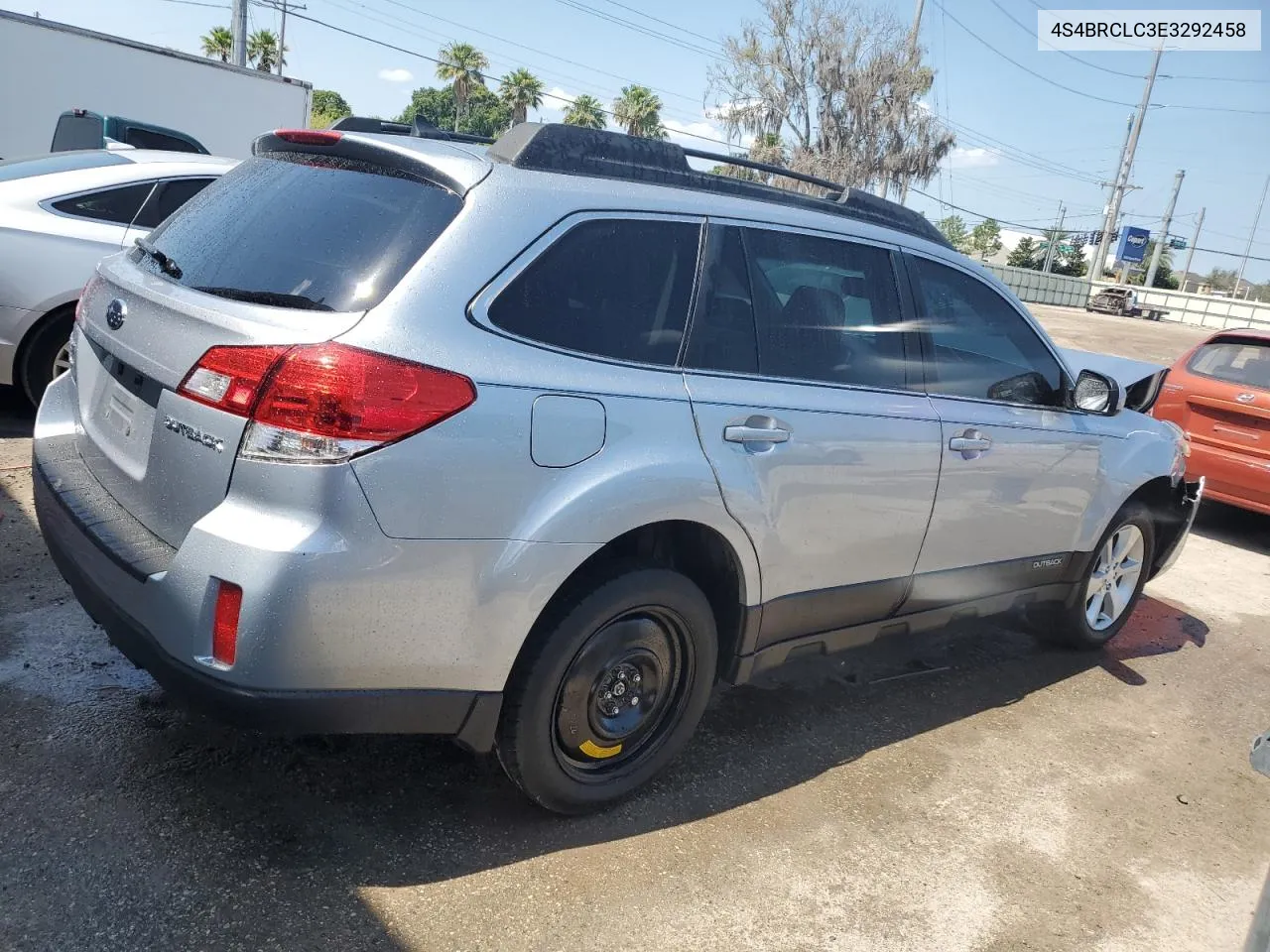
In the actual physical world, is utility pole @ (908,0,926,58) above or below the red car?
above

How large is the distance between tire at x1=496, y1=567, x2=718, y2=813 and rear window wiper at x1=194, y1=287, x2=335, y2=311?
0.98 meters

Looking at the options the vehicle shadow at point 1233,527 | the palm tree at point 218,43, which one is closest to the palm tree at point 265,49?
the palm tree at point 218,43

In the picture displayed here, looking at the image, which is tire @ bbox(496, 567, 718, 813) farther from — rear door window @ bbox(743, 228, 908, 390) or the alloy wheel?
the alloy wheel

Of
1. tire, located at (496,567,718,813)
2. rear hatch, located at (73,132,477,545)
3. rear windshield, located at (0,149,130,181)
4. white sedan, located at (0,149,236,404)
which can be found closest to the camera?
rear hatch, located at (73,132,477,545)

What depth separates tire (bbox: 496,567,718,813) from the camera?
105 inches

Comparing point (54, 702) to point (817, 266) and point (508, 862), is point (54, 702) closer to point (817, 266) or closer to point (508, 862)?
point (508, 862)

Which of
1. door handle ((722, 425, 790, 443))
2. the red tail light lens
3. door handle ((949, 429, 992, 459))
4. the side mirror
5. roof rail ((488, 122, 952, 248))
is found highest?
roof rail ((488, 122, 952, 248))

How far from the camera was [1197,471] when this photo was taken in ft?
24.5

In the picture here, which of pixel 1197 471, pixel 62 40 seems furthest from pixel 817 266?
pixel 62 40

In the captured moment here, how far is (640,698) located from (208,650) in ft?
4.16

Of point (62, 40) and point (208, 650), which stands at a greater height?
point (62, 40)

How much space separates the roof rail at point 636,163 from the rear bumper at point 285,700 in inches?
55.9

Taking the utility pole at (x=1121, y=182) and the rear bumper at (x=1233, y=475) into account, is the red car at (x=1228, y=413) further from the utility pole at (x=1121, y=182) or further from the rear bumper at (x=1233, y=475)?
the utility pole at (x=1121, y=182)

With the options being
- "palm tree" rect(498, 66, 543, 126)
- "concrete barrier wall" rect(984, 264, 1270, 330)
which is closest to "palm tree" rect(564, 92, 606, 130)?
"palm tree" rect(498, 66, 543, 126)
